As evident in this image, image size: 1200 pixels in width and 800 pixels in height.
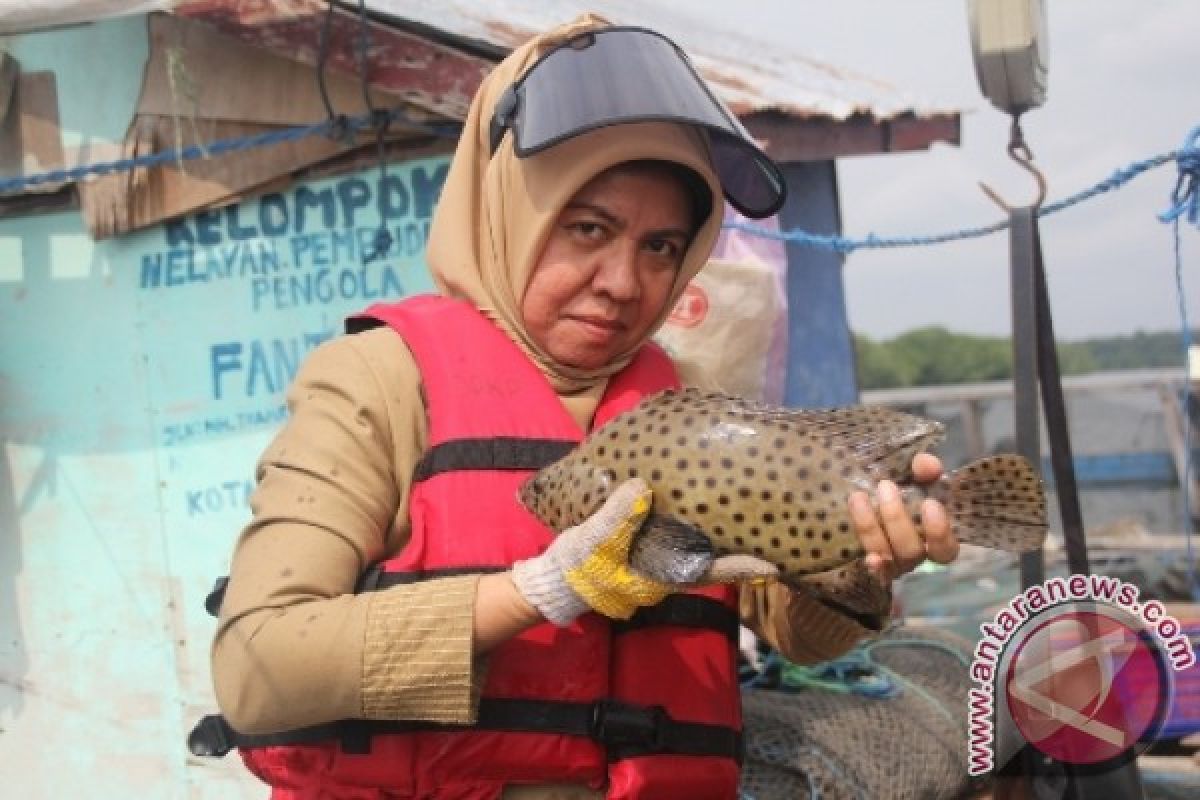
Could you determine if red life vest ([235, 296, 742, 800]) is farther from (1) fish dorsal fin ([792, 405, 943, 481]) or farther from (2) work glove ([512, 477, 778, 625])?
(1) fish dorsal fin ([792, 405, 943, 481])

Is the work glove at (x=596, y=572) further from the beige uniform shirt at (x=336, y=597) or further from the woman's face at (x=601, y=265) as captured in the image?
the woman's face at (x=601, y=265)

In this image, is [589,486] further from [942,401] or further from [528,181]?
[942,401]

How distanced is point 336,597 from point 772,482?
81 centimetres

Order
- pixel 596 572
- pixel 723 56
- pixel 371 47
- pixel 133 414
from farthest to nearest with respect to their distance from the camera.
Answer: pixel 723 56 → pixel 133 414 → pixel 371 47 → pixel 596 572

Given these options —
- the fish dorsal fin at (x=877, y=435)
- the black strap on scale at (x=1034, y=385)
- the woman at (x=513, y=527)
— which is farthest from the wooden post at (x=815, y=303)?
the fish dorsal fin at (x=877, y=435)

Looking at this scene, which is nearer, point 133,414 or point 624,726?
point 624,726

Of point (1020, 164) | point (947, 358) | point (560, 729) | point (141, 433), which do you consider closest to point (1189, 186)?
point (1020, 164)

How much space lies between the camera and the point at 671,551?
2246mm

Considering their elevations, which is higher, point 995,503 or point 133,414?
point 133,414

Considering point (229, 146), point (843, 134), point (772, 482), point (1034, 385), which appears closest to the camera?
point (772, 482)

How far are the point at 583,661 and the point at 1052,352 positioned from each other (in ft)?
5.62

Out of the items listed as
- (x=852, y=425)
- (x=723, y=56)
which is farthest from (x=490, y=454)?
(x=723, y=56)

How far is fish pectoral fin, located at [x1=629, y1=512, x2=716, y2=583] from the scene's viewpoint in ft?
7.26

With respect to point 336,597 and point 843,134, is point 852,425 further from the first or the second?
point 843,134
